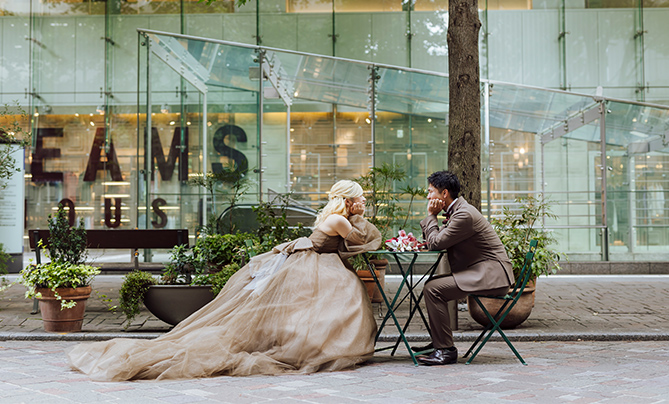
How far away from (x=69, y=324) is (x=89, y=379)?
2.40m

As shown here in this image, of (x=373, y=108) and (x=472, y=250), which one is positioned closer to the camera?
(x=472, y=250)

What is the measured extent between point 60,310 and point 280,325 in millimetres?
2927

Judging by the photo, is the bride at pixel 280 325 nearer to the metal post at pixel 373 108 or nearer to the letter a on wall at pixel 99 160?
Answer: the metal post at pixel 373 108

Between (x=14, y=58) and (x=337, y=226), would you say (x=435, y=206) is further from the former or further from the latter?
(x=14, y=58)

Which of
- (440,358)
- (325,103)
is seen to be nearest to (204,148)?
(325,103)

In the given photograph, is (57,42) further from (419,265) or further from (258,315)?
(258,315)

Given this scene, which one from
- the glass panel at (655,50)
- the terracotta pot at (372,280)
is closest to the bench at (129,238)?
the terracotta pot at (372,280)

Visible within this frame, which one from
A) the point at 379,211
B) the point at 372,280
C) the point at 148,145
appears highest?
the point at 148,145

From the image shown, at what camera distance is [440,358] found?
5.00 metres

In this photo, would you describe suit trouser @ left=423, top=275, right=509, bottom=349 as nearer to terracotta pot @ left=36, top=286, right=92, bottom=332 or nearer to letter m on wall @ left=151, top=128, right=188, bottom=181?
terracotta pot @ left=36, top=286, right=92, bottom=332

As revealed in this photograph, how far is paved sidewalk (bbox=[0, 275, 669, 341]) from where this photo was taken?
6375 millimetres

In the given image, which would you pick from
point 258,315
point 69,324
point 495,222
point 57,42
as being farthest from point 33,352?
point 57,42

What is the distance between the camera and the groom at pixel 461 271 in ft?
16.5

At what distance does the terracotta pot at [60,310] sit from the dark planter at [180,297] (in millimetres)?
757
